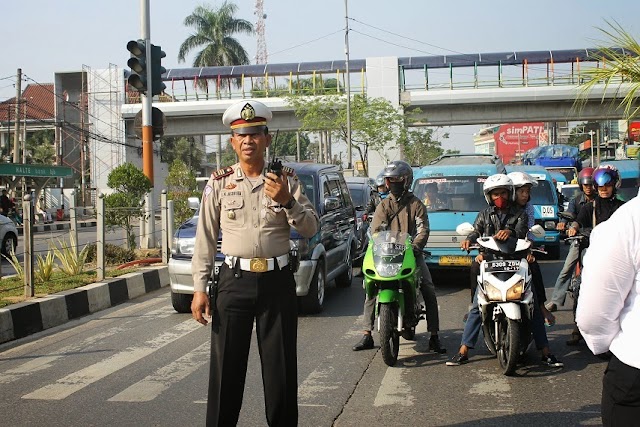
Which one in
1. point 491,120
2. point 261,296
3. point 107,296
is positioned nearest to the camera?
point 261,296

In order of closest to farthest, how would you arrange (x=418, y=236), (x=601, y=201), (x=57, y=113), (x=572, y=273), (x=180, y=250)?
(x=418, y=236) < (x=601, y=201) < (x=572, y=273) < (x=180, y=250) < (x=57, y=113)

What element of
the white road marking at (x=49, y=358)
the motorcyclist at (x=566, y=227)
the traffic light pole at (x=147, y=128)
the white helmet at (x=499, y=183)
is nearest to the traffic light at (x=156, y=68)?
the traffic light pole at (x=147, y=128)

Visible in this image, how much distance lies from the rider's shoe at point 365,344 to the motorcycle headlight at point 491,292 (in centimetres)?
147

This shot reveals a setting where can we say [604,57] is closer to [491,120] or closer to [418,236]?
[418,236]

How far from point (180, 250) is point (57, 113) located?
48104mm

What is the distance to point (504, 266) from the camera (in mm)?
6328

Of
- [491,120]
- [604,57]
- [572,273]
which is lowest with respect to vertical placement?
[572,273]

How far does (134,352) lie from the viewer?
7422 millimetres

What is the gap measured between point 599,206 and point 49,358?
5542 mm

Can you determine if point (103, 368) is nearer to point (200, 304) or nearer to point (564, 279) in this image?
point (200, 304)

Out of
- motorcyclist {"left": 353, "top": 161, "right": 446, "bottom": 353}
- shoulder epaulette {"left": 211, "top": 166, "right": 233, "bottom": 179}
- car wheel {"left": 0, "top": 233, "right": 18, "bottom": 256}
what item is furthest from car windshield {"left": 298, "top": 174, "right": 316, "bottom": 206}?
car wheel {"left": 0, "top": 233, "right": 18, "bottom": 256}

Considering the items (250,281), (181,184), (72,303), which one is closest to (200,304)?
(250,281)

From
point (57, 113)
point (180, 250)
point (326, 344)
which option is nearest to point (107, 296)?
point (180, 250)

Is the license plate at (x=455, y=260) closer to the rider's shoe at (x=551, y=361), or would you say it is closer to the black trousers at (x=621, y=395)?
the rider's shoe at (x=551, y=361)
